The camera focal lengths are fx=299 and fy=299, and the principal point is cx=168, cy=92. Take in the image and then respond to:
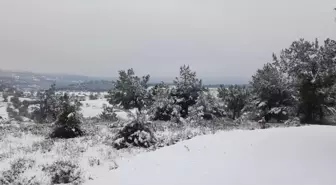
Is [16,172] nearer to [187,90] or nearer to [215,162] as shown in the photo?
[215,162]

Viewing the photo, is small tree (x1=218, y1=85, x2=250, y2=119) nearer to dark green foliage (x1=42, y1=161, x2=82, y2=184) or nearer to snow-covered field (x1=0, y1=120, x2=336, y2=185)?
snow-covered field (x1=0, y1=120, x2=336, y2=185)

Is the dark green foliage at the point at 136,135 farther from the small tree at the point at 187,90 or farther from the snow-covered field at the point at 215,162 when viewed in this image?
the small tree at the point at 187,90

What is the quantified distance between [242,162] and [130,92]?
27.4 metres

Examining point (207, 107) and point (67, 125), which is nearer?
point (67, 125)

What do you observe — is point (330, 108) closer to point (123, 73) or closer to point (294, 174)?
point (294, 174)

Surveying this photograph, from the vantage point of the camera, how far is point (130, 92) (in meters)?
34.6

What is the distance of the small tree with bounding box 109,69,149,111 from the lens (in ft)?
114

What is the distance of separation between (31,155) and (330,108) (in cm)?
1995

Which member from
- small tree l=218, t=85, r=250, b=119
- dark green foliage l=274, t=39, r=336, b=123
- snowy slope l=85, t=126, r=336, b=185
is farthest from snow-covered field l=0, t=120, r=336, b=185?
small tree l=218, t=85, r=250, b=119

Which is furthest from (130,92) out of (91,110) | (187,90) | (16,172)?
(91,110)

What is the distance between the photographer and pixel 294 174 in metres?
6.86

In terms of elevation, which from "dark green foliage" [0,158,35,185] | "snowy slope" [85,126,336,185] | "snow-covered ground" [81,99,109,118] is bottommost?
"snow-covered ground" [81,99,109,118]

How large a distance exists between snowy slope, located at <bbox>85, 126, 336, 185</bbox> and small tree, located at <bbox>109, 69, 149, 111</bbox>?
2394 cm

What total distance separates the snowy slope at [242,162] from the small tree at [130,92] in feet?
78.5
